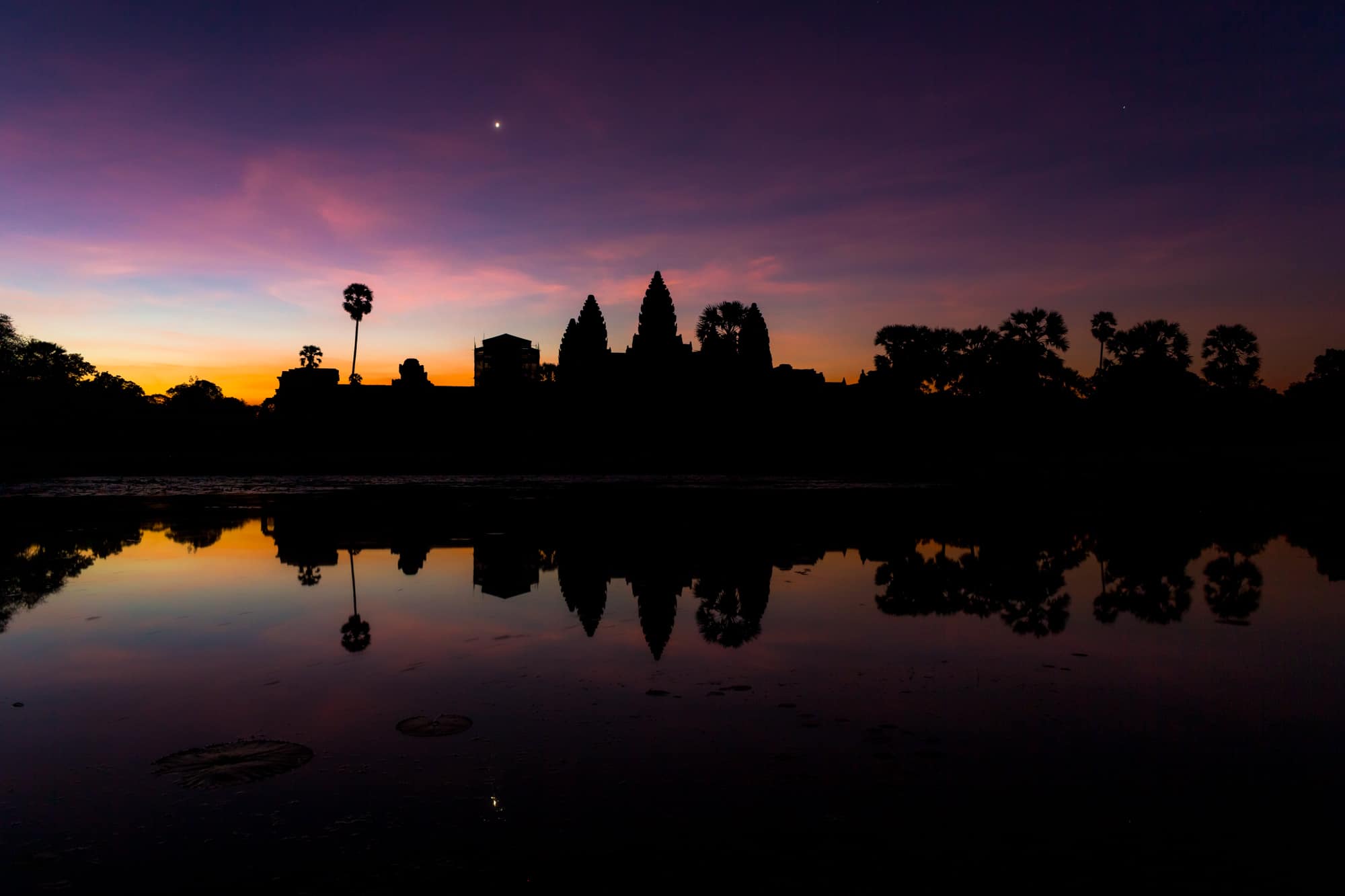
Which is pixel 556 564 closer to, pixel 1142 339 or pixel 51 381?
pixel 1142 339

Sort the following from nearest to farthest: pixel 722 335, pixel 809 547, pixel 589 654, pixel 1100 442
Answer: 1. pixel 589 654
2. pixel 809 547
3. pixel 1100 442
4. pixel 722 335

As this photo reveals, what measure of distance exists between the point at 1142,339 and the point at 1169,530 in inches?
3001

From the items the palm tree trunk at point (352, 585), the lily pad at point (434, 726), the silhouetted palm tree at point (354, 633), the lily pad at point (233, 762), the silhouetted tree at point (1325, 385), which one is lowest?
the lily pad at point (233, 762)

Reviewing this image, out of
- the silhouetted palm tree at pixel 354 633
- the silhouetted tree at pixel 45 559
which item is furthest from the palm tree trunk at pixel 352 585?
the silhouetted tree at pixel 45 559

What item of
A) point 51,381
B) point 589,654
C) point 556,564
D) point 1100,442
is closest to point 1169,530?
point 556,564

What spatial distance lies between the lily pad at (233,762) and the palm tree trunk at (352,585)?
4.68 metres

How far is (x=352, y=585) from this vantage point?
41.3ft

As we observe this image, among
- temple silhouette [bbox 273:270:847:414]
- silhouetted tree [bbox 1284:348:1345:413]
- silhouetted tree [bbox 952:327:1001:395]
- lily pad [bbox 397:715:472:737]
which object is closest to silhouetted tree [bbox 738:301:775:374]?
temple silhouette [bbox 273:270:847:414]

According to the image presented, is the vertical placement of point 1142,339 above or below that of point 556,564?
above

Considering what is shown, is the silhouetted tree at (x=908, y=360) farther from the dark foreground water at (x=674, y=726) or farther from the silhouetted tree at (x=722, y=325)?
the dark foreground water at (x=674, y=726)

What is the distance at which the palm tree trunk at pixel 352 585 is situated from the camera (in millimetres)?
10969

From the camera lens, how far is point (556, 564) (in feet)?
47.4

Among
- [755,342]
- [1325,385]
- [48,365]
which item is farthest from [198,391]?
[1325,385]

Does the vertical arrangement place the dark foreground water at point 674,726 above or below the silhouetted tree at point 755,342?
below
